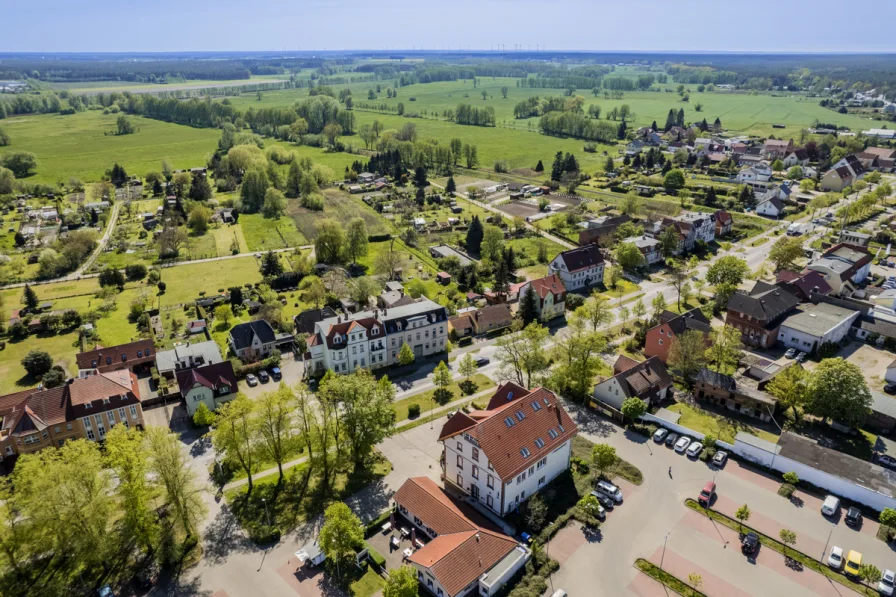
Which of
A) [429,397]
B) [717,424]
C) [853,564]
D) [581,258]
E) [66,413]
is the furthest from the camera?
[581,258]

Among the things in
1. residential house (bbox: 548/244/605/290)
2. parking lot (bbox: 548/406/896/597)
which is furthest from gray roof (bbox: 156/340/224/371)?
residential house (bbox: 548/244/605/290)

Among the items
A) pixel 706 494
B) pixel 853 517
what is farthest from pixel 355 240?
pixel 853 517

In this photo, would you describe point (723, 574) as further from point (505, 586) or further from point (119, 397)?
point (119, 397)

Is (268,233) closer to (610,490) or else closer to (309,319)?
(309,319)

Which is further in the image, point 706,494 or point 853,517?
point 706,494

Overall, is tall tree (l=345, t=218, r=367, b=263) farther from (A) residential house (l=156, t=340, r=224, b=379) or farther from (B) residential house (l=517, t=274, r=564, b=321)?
(A) residential house (l=156, t=340, r=224, b=379)

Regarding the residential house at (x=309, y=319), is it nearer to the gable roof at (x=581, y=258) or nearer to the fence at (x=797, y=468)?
the gable roof at (x=581, y=258)

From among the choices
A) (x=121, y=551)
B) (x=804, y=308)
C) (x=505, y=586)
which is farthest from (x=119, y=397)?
(x=804, y=308)
